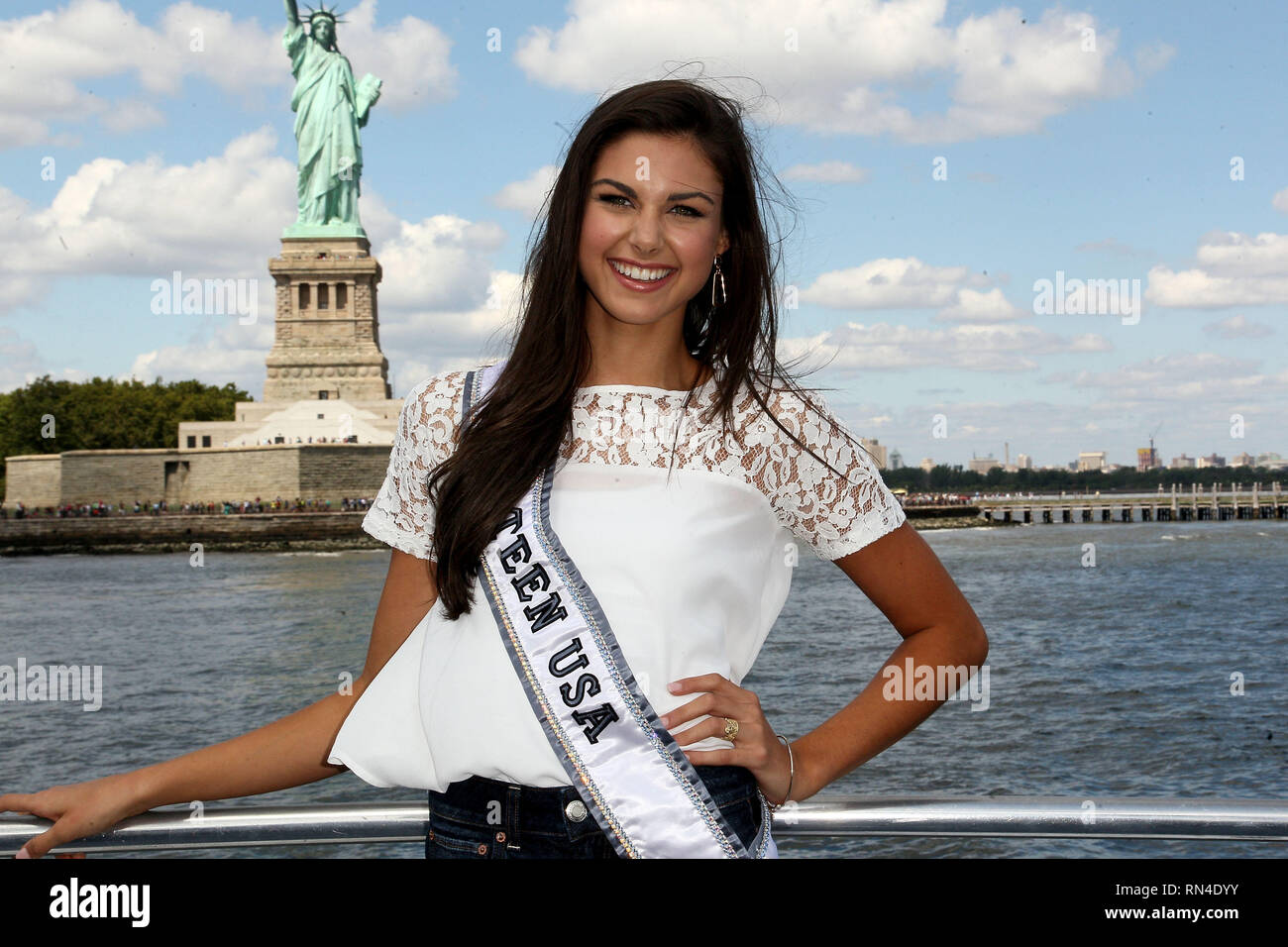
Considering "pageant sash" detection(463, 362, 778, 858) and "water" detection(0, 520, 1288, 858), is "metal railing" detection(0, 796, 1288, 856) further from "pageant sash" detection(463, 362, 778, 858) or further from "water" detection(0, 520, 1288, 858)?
"water" detection(0, 520, 1288, 858)

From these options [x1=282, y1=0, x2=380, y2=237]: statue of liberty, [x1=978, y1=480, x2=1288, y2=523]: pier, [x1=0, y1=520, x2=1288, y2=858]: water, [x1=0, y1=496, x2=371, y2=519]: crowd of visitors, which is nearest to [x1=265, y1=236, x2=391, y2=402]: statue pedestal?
[x1=282, y1=0, x2=380, y2=237]: statue of liberty

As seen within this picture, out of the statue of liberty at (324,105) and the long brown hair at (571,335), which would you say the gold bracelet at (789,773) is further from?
the statue of liberty at (324,105)

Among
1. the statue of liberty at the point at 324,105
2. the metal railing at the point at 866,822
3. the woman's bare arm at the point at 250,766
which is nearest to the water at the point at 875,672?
the metal railing at the point at 866,822

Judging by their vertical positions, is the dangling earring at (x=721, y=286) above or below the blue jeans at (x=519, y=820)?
above

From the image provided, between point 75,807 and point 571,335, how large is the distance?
92 centimetres

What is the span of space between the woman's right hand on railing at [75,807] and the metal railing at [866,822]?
0.02 meters

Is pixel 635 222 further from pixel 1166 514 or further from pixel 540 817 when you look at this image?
pixel 1166 514

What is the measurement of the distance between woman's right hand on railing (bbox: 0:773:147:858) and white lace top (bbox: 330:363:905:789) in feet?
1.09

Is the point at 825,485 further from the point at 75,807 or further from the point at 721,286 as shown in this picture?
the point at 75,807

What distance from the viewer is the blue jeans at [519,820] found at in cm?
154

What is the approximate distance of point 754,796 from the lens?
1650 mm

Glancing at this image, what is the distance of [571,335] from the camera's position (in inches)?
69.9

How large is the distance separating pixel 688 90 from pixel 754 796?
0.92 metres

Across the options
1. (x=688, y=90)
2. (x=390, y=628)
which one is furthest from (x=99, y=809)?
(x=688, y=90)
